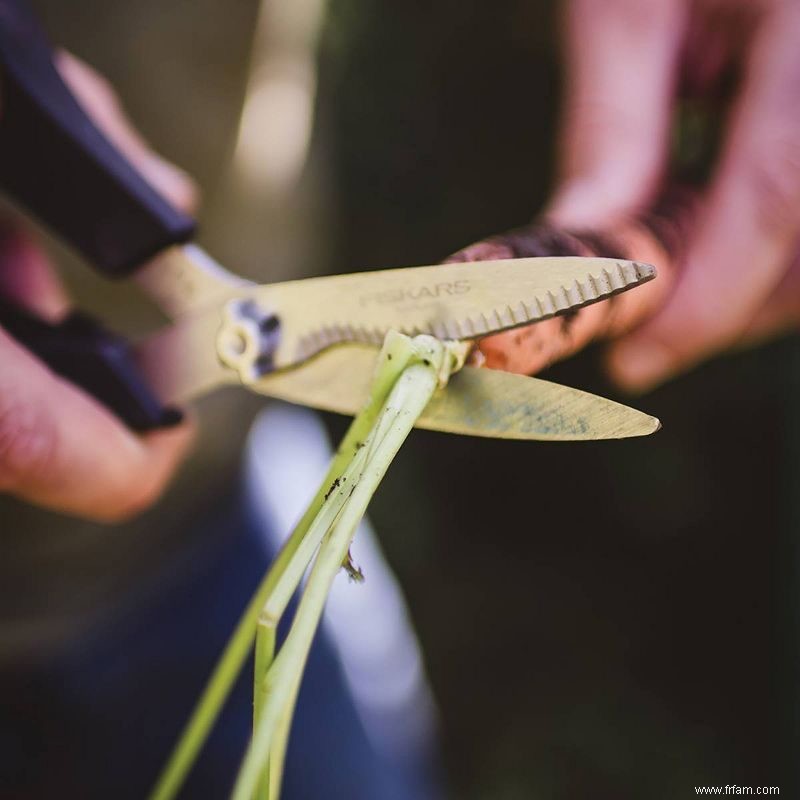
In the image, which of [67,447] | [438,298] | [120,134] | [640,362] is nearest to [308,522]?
[438,298]

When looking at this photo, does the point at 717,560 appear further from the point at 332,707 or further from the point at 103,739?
the point at 103,739

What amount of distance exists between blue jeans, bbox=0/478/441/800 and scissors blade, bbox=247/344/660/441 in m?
0.45

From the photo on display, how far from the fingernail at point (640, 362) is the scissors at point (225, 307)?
1.06 feet

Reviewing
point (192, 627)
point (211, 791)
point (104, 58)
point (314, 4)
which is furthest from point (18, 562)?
point (314, 4)

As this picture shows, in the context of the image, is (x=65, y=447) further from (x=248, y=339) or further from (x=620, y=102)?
(x=620, y=102)

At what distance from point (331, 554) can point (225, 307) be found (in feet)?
0.85

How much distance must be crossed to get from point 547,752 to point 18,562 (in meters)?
0.78

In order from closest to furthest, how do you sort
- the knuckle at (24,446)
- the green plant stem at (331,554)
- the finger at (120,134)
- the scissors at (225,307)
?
the green plant stem at (331,554)
the scissors at (225,307)
the knuckle at (24,446)
the finger at (120,134)

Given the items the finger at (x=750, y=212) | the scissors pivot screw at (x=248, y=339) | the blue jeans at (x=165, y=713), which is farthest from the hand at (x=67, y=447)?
the finger at (x=750, y=212)

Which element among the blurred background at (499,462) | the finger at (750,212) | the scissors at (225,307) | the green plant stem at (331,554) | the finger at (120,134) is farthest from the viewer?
the blurred background at (499,462)

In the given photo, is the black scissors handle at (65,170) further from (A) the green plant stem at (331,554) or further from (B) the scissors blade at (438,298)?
(A) the green plant stem at (331,554)

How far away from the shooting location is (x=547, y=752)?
121 cm

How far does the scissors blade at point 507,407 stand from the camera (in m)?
0.46

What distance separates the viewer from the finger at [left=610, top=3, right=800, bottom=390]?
27.1 inches
